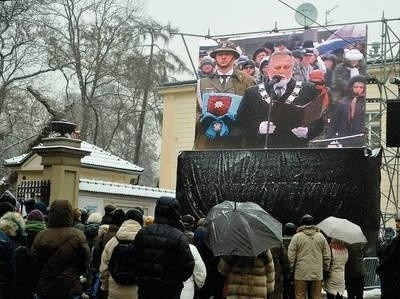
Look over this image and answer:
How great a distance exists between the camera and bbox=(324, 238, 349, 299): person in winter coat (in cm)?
1114

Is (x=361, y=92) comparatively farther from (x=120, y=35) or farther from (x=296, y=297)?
(x=120, y=35)

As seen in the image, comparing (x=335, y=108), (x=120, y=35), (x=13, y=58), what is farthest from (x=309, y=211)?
(x=120, y=35)

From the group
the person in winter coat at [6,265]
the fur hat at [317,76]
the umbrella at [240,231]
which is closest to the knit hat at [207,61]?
the fur hat at [317,76]

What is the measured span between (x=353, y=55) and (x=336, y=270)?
9601 millimetres

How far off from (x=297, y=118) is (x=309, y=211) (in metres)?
3.52

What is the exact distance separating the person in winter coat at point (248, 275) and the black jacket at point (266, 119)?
41.0 feet

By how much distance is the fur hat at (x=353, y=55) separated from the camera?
19109 millimetres

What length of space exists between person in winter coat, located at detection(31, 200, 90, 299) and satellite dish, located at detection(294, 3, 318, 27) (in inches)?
606

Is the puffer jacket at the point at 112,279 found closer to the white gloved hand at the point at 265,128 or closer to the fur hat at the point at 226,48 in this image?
the white gloved hand at the point at 265,128

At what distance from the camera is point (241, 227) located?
7.88 metres

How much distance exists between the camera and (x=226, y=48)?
2177 cm

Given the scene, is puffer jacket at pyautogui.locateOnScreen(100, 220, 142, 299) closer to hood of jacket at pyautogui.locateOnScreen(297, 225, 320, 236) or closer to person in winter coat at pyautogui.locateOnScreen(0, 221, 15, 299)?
person in winter coat at pyautogui.locateOnScreen(0, 221, 15, 299)

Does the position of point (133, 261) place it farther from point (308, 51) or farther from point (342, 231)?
point (308, 51)

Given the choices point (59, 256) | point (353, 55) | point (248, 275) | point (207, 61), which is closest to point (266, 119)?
point (207, 61)
